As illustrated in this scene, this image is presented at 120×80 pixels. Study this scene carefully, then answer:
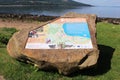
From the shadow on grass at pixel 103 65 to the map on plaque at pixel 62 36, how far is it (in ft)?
2.41

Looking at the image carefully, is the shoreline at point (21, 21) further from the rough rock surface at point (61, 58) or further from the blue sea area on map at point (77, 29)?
the rough rock surface at point (61, 58)

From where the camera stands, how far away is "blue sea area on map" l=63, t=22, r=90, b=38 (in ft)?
38.3

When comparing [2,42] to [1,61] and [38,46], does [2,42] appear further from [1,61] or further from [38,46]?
[38,46]

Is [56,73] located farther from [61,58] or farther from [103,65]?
[103,65]

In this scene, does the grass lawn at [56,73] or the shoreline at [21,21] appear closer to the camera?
the grass lawn at [56,73]

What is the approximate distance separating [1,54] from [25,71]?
1.55 metres

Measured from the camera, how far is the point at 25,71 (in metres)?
11.4

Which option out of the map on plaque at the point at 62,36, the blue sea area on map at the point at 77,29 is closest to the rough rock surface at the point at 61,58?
the map on plaque at the point at 62,36

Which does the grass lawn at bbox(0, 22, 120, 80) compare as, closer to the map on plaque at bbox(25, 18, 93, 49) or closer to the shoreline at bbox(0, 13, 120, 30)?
the map on plaque at bbox(25, 18, 93, 49)

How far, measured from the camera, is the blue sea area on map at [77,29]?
11.7 m

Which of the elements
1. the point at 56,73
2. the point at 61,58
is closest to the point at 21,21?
the point at 56,73

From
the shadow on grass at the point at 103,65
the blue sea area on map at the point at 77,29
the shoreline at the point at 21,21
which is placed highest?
the blue sea area on map at the point at 77,29

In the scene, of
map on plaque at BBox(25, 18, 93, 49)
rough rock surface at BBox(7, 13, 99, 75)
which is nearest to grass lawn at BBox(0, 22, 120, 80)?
rough rock surface at BBox(7, 13, 99, 75)

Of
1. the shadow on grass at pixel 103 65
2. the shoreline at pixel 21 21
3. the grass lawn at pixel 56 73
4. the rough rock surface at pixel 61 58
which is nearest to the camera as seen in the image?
the rough rock surface at pixel 61 58
